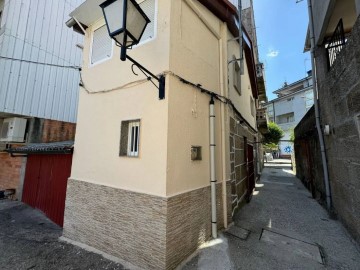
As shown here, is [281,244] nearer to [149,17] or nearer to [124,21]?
[124,21]

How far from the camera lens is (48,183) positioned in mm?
6559

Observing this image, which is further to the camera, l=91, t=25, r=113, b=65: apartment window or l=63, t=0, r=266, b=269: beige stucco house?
l=91, t=25, r=113, b=65: apartment window

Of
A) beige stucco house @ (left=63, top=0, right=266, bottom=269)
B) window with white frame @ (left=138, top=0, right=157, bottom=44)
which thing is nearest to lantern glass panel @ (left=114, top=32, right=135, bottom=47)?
beige stucco house @ (left=63, top=0, right=266, bottom=269)

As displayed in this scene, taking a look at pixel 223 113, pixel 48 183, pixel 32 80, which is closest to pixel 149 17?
pixel 223 113

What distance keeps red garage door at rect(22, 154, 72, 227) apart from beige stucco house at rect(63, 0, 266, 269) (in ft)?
4.03

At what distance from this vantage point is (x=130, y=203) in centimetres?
378

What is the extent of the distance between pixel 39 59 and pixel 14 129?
130 inches

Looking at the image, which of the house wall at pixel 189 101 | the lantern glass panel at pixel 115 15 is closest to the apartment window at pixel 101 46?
the house wall at pixel 189 101

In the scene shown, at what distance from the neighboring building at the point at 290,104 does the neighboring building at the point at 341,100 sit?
2289 centimetres

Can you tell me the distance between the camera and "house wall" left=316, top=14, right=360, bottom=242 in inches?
145

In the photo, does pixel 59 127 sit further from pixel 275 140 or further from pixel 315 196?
pixel 275 140

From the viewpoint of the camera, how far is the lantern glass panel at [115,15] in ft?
8.80

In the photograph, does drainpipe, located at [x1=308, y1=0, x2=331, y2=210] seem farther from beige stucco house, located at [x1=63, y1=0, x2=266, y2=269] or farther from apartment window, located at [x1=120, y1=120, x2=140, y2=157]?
apartment window, located at [x1=120, y1=120, x2=140, y2=157]

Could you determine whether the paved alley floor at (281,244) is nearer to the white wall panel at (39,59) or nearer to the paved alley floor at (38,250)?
the paved alley floor at (38,250)
